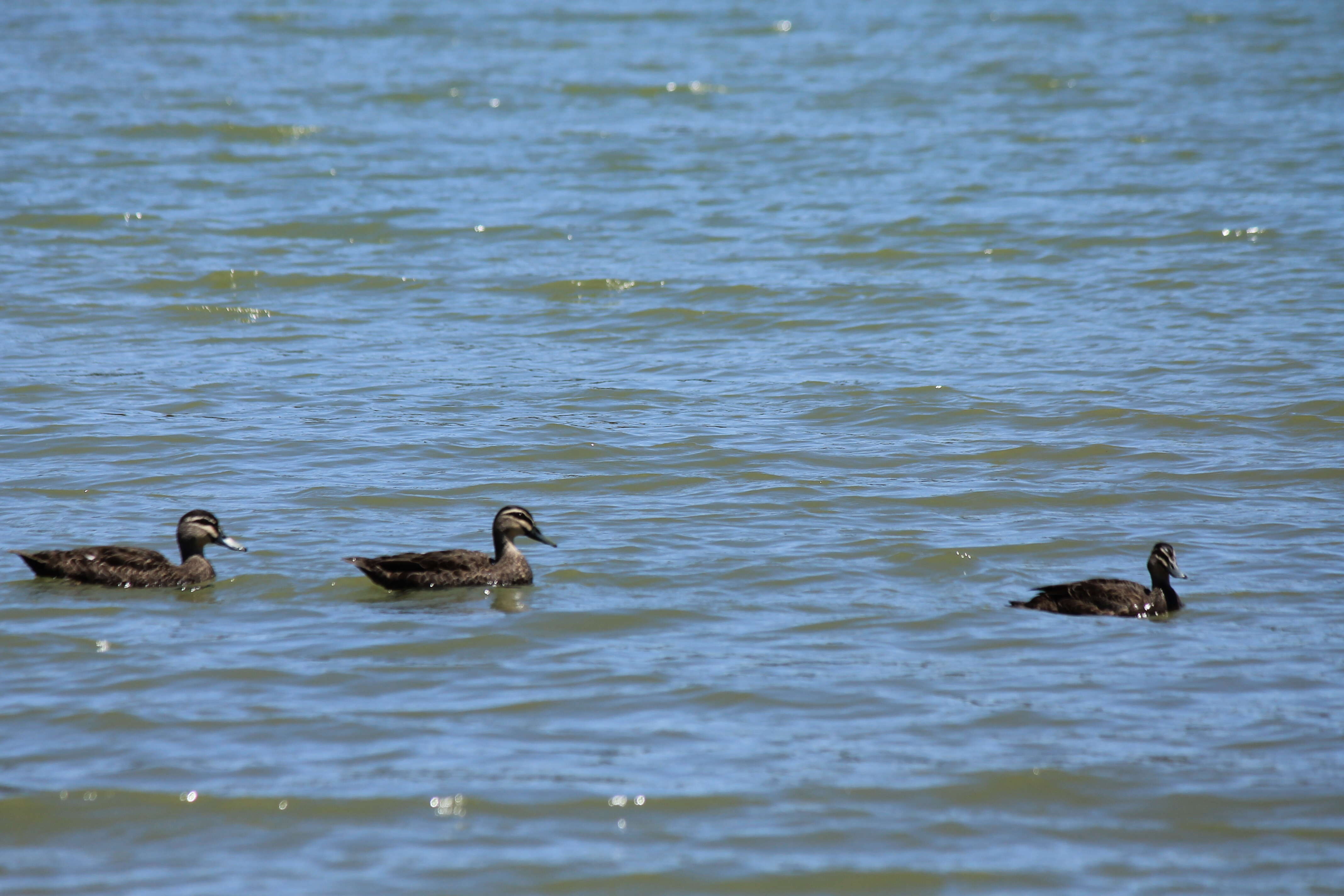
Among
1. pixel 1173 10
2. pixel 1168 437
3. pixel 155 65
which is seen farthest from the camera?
pixel 1173 10

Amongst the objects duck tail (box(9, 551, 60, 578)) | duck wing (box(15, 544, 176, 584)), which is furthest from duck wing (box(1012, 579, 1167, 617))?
duck tail (box(9, 551, 60, 578))

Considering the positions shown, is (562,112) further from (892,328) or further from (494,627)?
(494,627)

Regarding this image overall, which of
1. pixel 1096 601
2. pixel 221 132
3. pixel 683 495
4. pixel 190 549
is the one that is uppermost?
pixel 221 132

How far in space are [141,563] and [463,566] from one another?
1909 mm

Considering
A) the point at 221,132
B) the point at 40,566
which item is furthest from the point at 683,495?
the point at 221,132

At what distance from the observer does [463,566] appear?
31.2 ft

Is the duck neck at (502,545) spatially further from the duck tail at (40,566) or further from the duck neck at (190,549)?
the duck tail at (40,566)

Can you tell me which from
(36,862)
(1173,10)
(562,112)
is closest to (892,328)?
(36,862)

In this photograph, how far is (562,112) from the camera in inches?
1204

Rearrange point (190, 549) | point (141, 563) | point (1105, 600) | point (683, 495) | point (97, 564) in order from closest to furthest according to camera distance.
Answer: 1. point (1105, 600)
2. point (97, 564)
3. point (141, 563)
4. point (190, 549)
5. point (683, 495)

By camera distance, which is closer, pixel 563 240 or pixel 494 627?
pixel 494 627

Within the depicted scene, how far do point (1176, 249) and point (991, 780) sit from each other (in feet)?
46.7

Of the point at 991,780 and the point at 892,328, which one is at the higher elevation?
the point at 892,328

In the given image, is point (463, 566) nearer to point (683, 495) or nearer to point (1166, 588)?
point (683, 495)
